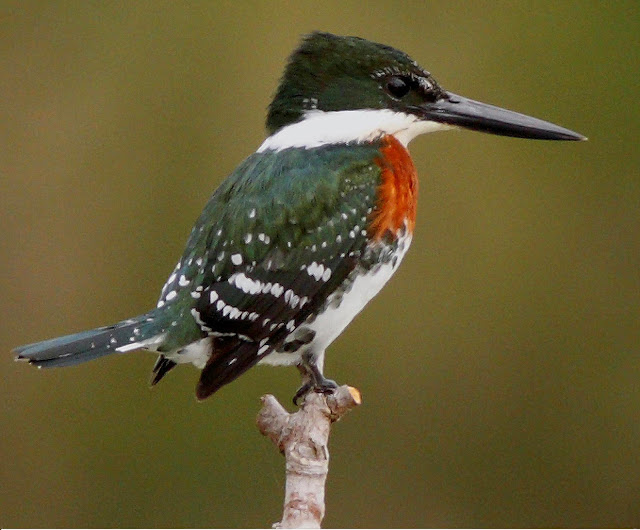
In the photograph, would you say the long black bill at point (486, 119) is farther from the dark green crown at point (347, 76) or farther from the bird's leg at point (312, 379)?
the bird's leg at point (312, 379)

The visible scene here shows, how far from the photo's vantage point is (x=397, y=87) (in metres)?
2.40

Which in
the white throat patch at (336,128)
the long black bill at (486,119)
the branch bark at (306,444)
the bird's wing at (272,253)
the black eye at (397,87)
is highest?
the black eye at (397,87)

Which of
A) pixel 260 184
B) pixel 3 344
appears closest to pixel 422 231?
pixel 3 344

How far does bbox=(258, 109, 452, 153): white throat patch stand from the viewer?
239 centimetres

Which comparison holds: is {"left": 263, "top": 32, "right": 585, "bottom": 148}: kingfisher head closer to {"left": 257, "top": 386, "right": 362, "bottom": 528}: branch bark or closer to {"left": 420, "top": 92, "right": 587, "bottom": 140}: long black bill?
{"left": 420, "top": 92, "right": 587, "bottom": 140}: long black bill

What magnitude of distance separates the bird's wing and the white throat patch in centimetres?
4

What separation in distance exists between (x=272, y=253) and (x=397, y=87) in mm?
379

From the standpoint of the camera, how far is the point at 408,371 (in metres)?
3.68

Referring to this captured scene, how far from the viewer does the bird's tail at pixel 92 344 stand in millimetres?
2166

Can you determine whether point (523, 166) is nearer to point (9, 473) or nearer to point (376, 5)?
point (376, 5)

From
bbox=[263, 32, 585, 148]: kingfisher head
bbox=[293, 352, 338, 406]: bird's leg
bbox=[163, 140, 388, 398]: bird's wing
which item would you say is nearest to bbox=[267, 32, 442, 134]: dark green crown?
bbox=[263, 32, 585, 148]: kingfisher head

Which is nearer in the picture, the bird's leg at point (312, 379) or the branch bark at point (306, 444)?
the branch bark at point (306, 444)

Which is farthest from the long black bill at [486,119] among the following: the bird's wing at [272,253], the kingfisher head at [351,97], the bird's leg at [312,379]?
the bird's leg at [312,379]

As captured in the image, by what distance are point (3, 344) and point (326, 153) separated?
5.20 ft
